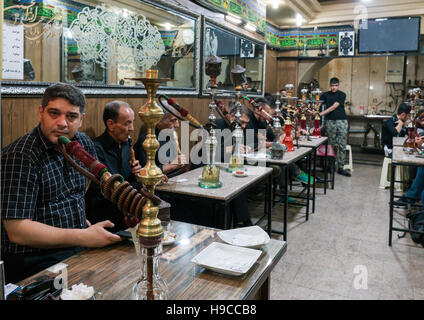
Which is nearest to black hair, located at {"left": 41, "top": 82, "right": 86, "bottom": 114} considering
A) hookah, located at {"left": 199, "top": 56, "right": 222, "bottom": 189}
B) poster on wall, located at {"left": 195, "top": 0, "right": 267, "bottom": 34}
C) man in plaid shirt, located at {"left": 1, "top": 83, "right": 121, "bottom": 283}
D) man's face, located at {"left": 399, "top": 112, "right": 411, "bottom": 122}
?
man in plaid shirt, located at {"left": 1, "top": 83, "right": 121, "bottom": 283}

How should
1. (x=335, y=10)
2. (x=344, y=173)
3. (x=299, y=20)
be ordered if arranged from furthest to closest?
1. (x=335, y=10)
2. (x=299, y=20)
3. (x=344, y=173)

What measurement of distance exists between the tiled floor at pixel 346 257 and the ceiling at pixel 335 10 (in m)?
4.24

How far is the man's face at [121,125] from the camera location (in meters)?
2.70

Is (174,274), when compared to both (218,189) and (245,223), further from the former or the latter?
(245,223)

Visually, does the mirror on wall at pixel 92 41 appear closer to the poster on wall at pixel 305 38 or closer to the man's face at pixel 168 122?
the man's face at pixel 168 122

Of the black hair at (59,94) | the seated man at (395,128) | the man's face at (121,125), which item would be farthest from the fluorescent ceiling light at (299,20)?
the black hair at (59,94)

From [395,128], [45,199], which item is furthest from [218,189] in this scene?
[395,128]

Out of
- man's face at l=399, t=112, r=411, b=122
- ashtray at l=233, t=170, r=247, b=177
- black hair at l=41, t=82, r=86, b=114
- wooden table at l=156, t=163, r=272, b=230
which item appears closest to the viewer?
black hair at l=41, t=82, r=86, b=114

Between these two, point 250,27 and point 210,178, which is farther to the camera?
point 250,27

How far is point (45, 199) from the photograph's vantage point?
177 cm

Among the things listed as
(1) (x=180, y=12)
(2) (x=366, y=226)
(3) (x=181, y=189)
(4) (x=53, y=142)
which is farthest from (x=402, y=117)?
(4) (x=53, y=142)

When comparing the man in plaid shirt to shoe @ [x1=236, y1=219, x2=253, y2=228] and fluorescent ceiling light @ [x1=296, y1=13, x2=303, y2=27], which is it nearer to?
shoe @ [x1=236, y1=219, x2=253, y2=228]

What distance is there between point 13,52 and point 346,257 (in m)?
3.18

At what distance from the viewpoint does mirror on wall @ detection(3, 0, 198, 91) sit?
2.19 metres
